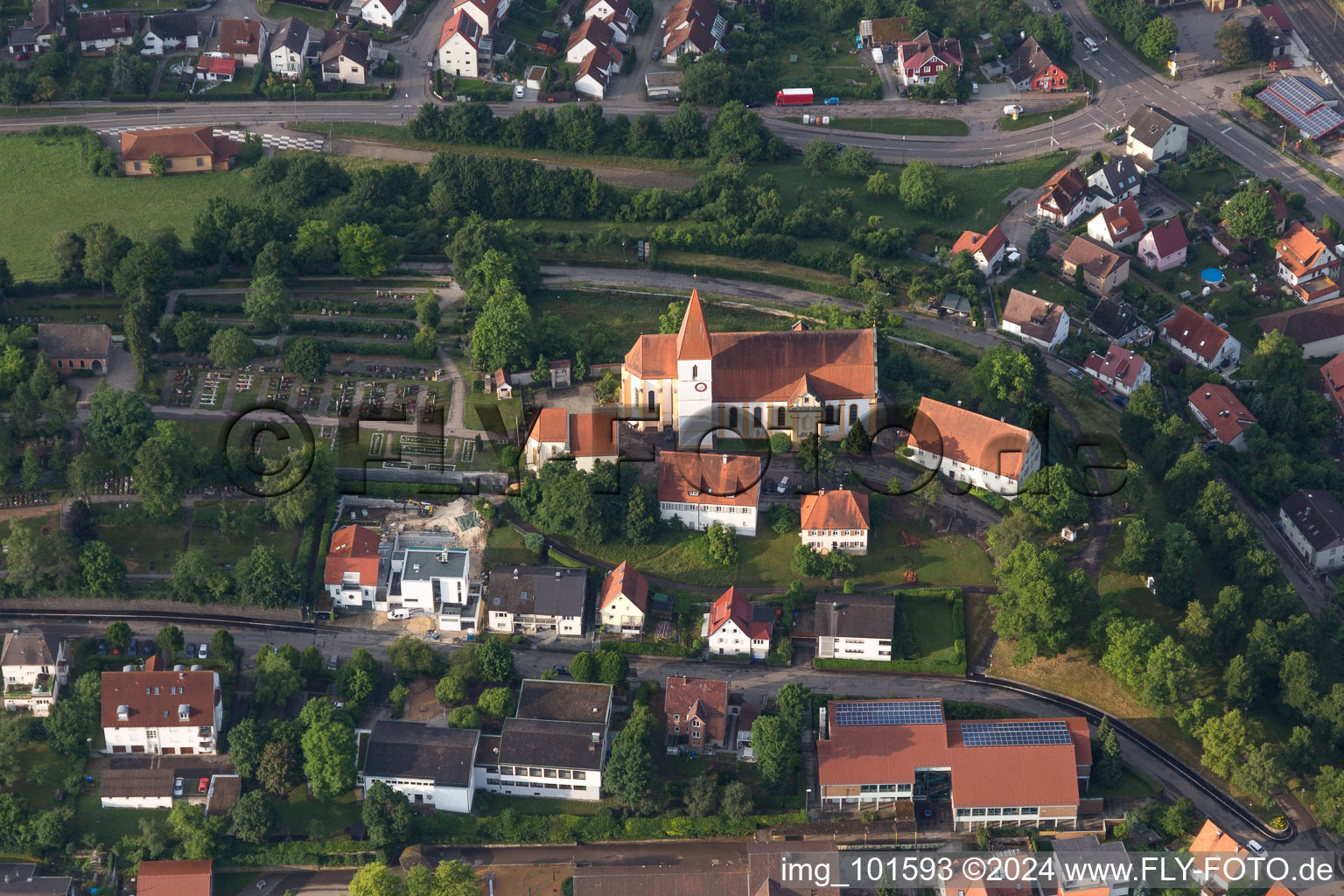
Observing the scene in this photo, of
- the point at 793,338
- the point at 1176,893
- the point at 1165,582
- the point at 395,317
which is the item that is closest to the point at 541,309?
Answer: the point at 395,317

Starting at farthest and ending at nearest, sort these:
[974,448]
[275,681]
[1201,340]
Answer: [1201,340], [974,448], [275,681]

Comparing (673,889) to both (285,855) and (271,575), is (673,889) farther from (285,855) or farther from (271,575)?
(271,575)

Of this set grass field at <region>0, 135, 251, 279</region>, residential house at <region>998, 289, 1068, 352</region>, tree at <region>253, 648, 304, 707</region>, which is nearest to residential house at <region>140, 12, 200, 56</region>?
grass field at <region>0, 135, 251, 279</region>

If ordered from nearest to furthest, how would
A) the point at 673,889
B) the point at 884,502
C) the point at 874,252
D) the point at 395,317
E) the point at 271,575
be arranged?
the point at 673,889 → the point at 271,575 → the point at 884,502 → the point at 395,317 → the point at 874,252

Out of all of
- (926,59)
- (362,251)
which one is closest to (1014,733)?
(362,251)

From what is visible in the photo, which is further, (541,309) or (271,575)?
(541,309)

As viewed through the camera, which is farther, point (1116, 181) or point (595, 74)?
point (595, 74)

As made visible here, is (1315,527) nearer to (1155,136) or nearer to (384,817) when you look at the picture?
(1155,136)

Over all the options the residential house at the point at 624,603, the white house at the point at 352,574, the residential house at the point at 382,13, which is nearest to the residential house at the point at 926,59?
the residential house at the point at 382,13
